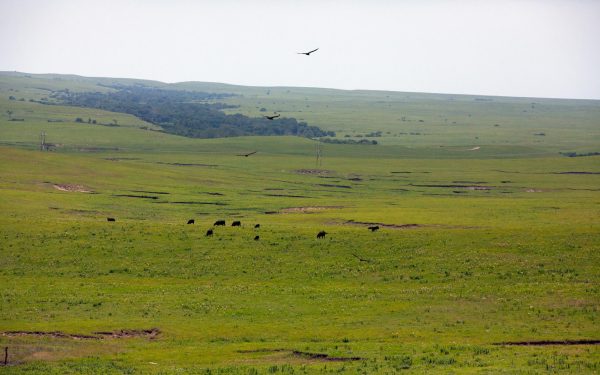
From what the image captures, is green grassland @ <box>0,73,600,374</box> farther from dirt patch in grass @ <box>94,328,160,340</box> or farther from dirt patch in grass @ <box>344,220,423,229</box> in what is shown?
dirt patch in grass @ <box>344,220,423,229</box>

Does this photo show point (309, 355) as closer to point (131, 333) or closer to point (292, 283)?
point (131, 333)

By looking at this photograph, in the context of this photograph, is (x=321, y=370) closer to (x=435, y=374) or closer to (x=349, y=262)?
(x=435, y=374)

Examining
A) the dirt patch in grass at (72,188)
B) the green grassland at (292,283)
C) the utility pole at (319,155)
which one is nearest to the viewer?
the green grassland at (292,283)

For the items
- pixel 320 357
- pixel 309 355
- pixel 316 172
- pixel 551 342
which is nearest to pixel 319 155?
pixel 316 172

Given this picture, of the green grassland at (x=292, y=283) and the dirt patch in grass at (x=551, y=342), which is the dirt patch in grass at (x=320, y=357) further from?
the dirt patch in grass at (x=551, y=342)

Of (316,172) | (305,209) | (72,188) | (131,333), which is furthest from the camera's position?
(316,172)

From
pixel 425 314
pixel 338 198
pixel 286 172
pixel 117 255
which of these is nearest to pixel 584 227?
pixel 425 314

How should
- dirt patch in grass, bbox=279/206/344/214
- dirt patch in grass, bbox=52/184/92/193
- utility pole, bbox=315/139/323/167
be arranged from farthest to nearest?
1. utility pole, bbox=315/139/323/167
2. dirt patch in grass, bbox=52/184/92/193
3. dirt patch in grass, bbox=279/206/344/214

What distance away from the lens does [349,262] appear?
159ft

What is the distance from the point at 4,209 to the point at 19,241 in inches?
639

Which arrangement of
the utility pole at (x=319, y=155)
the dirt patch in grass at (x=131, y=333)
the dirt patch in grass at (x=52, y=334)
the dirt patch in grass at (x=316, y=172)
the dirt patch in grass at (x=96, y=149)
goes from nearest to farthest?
the dirt patch in grass at (x=52, y=334) < the dirt patch in grass at (x=131, y=333) < the dirt patch in grass at (x=316, y=172) < the utility pole at (x=319, y=155) < the dirt patch in grass at (x=96, y=149)

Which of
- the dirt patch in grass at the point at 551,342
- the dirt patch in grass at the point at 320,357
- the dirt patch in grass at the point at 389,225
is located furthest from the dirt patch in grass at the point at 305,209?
the dirt patch in grass at the point at 320,357

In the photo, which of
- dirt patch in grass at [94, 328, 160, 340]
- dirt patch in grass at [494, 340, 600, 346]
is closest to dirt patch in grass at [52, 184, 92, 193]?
dirt patch in grass at [94, 328, 160, 340]

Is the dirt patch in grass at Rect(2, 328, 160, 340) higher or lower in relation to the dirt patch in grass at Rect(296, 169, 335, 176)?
higher
